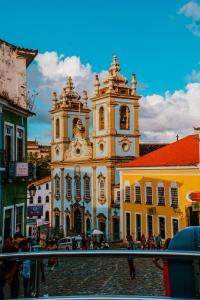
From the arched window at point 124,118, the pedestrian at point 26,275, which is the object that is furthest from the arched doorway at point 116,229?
the pedestrian at point 26,275

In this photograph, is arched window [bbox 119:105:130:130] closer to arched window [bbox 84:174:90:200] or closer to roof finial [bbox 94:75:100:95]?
roof finial [bbox 94:75:100:95]

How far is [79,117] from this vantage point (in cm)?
5750

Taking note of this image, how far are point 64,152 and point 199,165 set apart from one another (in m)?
27.7

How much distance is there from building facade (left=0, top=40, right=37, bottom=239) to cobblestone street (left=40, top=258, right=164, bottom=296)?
514 inches

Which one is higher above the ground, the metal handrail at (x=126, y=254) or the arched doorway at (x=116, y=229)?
the metal handrail at (x=126, y=254)

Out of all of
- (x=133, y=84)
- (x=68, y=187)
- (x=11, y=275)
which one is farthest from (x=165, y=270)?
(x=68, y=187)

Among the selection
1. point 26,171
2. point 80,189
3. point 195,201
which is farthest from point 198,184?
point 80,189

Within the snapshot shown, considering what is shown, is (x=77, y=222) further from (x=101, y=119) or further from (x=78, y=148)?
(x=101, y=119)

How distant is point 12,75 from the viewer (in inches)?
737

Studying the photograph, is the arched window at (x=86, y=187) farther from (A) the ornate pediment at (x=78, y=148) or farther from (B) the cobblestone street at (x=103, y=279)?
(B) the cobblestone street at (x=103, y=279)

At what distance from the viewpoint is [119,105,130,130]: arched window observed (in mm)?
47844

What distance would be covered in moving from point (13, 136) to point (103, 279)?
1530cm

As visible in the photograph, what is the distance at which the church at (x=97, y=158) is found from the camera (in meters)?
46.8

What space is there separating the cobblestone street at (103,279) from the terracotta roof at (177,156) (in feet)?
89.4
